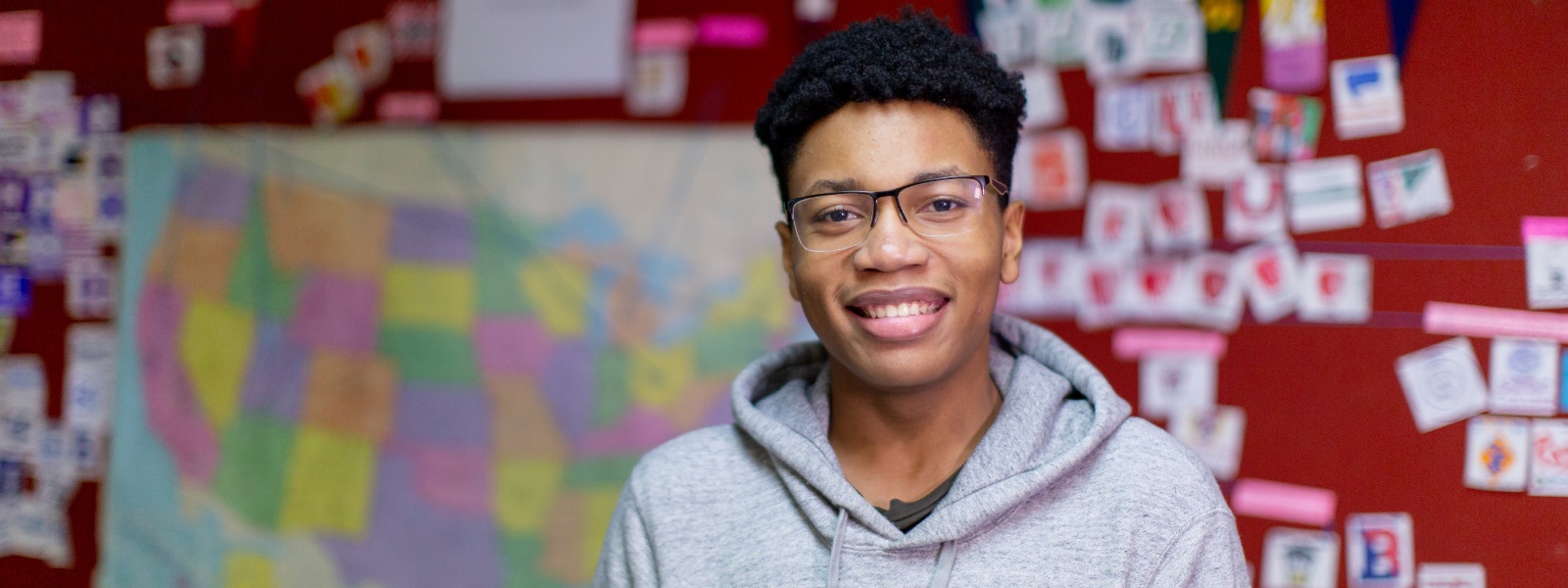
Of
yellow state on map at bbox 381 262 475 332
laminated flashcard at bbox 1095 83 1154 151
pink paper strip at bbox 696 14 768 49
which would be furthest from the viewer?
yellow state on map at bbox 381 262 475 332

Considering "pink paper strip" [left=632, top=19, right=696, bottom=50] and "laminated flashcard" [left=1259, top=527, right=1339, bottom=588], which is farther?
"pink paper strip" [left=632, top=19, right=696, bottom=50]

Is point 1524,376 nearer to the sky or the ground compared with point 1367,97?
nearer to the ground

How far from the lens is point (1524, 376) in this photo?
146 cm

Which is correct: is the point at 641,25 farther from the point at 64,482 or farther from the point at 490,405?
the point at 64,482

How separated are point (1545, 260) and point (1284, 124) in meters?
0.37

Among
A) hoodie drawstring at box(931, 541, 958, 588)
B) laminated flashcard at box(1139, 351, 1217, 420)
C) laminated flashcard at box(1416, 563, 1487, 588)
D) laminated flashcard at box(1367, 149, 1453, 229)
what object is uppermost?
laminated flashcard at box(1367, 149, 1453, 229)

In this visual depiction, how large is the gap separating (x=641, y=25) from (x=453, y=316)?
628mm

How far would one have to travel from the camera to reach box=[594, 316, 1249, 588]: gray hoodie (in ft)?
3.48

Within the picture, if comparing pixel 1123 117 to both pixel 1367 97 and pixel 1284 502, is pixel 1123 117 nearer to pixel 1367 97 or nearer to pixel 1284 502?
pixel 1367 97

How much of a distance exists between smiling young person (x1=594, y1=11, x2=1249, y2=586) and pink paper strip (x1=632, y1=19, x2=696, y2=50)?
710mm

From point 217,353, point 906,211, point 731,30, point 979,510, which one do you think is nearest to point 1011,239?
point 906,211

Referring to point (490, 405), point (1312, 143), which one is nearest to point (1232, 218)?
point (1312, 143)

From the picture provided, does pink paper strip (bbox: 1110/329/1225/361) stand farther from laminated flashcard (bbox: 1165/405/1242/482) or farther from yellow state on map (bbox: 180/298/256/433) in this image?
yellow state on map (bbox: 180/298/256/433)

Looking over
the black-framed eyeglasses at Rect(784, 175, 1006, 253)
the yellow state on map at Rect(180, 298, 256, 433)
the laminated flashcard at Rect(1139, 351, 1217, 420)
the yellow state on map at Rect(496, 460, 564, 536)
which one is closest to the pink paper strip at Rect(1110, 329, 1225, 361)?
the laminated flashcard at Rect(1139, 351, 1217, 420)
